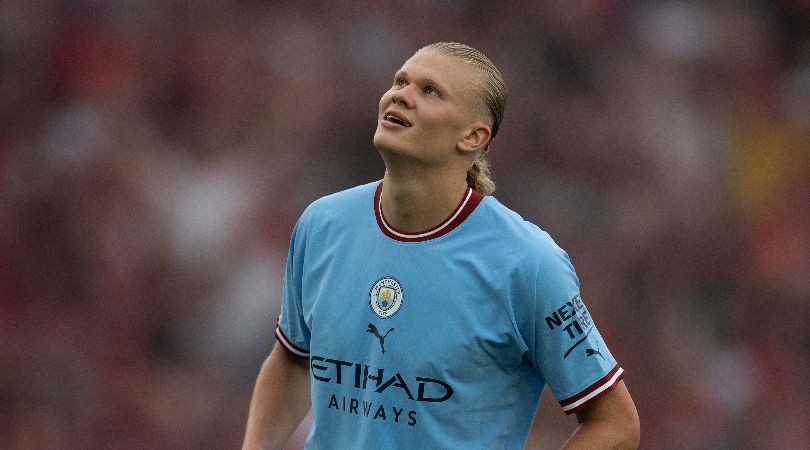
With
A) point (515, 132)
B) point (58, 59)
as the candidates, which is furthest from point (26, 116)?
point (515, 132)

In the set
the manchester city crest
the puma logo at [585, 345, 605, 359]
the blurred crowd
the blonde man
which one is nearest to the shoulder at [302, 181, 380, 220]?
the blonde man

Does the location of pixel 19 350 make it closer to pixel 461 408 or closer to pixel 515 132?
pixel 515 132

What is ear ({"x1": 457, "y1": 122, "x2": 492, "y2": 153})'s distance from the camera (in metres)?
3.38

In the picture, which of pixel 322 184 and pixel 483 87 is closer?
pixel 483 87

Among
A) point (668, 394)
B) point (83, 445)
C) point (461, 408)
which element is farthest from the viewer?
point (668, 394)

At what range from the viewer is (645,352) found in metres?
7.85

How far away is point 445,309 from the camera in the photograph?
10.7 feet

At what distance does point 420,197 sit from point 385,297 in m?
0.27

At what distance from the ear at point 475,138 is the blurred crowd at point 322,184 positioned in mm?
4155

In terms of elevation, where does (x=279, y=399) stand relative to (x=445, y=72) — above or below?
below

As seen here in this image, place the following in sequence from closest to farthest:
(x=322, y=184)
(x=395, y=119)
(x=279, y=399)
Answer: (x=395, y=119)
(x=279, y=399)
(x=322, y=184)

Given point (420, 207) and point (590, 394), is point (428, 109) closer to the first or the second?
point (420, 207)

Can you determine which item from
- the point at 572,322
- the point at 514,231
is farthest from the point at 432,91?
the point at 572,322

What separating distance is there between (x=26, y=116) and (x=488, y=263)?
5.20 metres
